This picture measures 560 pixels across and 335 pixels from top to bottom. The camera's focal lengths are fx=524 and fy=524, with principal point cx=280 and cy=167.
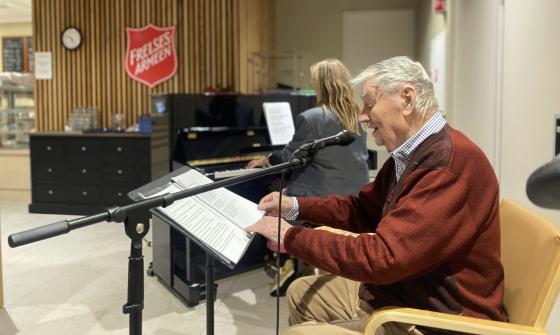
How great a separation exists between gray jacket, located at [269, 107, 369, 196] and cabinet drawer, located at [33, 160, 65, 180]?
3.89m

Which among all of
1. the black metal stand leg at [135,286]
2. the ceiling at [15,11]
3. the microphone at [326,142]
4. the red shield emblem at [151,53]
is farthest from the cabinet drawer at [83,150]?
the black metal stand leg at [135,286]

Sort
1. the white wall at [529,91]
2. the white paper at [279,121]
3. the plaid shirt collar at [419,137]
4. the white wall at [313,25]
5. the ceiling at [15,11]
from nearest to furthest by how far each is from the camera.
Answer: the plaid shirt collar at [419,137], the white wall at [529,91], the white paper at [279,121], the ceiling at [15,11], the white wall at [313,25]

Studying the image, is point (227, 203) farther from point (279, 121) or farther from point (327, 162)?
point (279, 121)

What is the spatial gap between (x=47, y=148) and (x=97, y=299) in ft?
10.3

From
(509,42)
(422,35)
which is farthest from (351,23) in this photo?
(509,42)

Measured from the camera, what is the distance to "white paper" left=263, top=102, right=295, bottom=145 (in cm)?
431

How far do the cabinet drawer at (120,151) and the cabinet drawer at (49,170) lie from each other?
567 millimetres

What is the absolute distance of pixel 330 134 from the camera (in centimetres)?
305

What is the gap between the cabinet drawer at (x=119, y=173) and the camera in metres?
5.95

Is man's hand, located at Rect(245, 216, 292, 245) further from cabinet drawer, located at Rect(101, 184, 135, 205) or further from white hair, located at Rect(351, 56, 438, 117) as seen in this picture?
cabinet drawer, located at Rect(101, 184, 135, 205)

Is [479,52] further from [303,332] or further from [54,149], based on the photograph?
[54,149]

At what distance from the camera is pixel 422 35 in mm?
7398

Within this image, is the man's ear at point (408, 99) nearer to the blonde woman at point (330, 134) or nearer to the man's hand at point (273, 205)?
the man's hand at point (273, 205)

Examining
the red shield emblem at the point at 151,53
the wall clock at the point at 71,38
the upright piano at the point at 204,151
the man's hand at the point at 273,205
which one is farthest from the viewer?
the wall clock at the point at 71,38
